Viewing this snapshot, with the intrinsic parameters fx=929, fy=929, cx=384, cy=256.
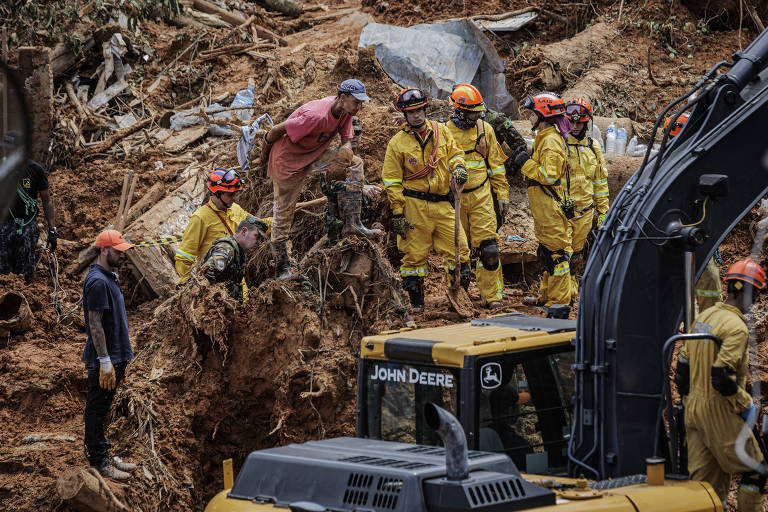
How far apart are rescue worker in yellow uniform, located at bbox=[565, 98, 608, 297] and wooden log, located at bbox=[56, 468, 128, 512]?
520 cm

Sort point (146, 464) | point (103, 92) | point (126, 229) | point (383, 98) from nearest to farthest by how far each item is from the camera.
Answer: point (146, 464)
point (126, 229)
point (383, 98)
point (103, 92)

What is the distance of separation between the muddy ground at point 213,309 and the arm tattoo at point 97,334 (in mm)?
1227

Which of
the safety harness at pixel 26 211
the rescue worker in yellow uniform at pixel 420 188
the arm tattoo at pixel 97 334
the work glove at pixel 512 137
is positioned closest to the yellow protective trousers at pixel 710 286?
the rescue worker in yellow uniform at pixel 420 188

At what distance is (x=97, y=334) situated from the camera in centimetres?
733

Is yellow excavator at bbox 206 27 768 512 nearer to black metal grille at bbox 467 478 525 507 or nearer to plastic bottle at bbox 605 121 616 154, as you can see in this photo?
black metal grille at bbox 467 478 525 507

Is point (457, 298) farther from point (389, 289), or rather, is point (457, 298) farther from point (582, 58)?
point (582, 58)

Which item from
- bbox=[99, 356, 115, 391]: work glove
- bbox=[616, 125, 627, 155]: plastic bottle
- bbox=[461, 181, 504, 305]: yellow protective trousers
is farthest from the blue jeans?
bbox=[616, 125, 627, 155]: plastic bottle

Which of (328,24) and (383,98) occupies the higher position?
(328,24)

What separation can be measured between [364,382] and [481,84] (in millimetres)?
10147

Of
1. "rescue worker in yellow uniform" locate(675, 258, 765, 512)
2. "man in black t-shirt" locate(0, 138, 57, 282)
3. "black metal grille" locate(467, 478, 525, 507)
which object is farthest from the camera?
"man in black t-shirt" locate(0, 138, 57, 282)

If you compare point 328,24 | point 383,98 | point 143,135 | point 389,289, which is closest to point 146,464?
point 389,289

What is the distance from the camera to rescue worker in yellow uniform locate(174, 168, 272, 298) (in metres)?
9.41

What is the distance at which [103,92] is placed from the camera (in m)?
16.1

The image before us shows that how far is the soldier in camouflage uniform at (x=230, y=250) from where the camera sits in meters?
8.62
